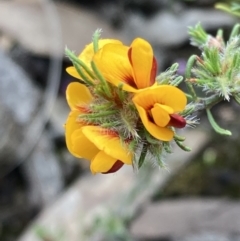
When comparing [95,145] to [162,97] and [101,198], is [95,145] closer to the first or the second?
[162,97]

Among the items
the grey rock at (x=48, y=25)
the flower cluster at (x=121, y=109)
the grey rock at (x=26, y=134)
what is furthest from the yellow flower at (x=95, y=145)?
the grey rock at (x=48, y=25)

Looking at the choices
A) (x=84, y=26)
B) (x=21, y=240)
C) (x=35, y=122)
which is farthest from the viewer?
(x=84, y=26)

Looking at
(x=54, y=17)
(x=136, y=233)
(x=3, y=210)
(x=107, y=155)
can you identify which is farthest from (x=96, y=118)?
(x=54, y=17)

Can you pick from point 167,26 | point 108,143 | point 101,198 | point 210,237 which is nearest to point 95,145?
point 108,143

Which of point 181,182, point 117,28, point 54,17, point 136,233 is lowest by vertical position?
point 181,182

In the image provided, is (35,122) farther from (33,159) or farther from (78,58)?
(78,58)

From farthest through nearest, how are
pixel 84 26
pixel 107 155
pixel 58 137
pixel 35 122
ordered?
1. pixel 84 26
2. pixel 58 137
3. pixel 35 122
4. pixel 107 155
